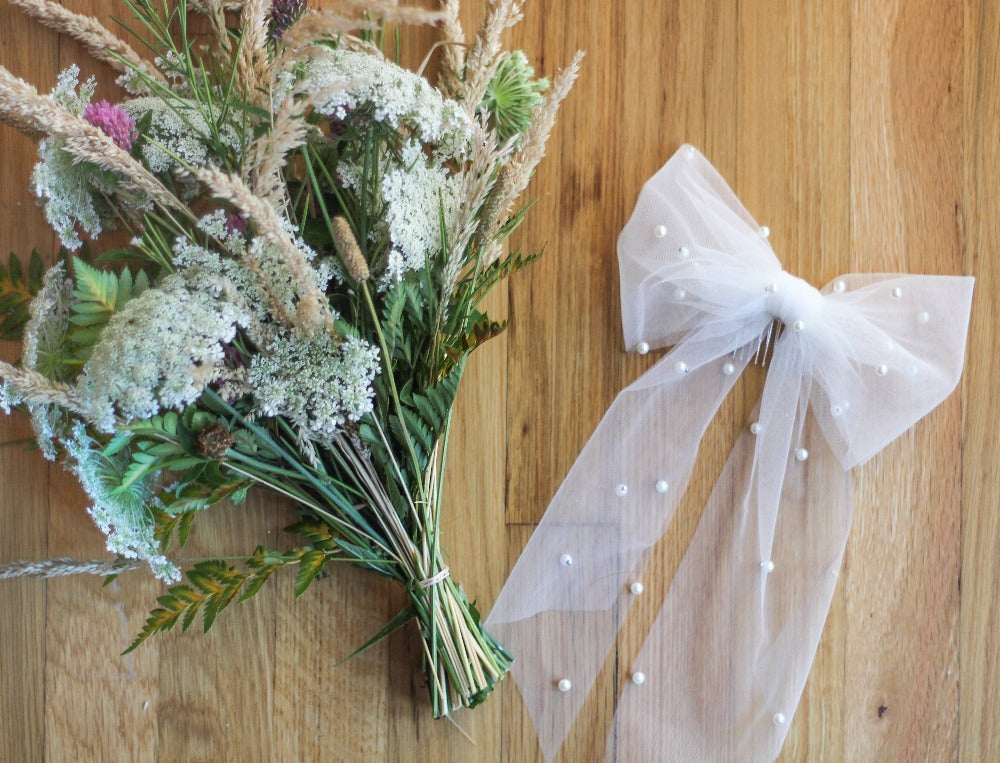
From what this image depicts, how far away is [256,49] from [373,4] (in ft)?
0.54

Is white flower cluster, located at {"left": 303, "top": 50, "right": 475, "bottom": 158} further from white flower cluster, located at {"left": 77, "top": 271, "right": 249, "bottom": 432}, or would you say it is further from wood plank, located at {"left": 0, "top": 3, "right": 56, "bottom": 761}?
wood plank, located at {"left": 0, "top": 3, "right": 56, "bottom": 761}

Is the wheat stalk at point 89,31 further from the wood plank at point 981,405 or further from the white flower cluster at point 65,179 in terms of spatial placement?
the wood plank at point 981,405

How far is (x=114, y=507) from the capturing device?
89 cm

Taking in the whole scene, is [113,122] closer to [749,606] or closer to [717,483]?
[717,483]

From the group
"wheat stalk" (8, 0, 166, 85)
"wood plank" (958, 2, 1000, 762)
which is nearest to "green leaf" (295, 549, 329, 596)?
"wheat stalk" (8, 0, 166, 85)

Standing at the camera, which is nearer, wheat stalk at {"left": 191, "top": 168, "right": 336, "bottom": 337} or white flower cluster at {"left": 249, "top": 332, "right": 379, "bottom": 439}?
wheat stalk at {"left": 191, "top": 168, "right": 336, "bottom": 337}

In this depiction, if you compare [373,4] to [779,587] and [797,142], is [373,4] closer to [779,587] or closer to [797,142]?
[797,142]

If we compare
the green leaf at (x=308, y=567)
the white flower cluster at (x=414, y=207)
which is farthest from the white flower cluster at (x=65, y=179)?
the green leaf at (x=308, y=567)

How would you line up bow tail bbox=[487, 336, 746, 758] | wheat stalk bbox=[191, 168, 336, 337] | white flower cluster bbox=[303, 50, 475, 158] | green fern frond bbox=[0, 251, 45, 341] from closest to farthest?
wheat stalk bbox=[191, 168, 336, 337] → white flower cluster bbox=[303, 50, 475, 158] → green fern frond bbox=[0, 251, 45, 341] → bow tail bbox=[487, 336, 746, 758]

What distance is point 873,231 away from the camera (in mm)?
1088

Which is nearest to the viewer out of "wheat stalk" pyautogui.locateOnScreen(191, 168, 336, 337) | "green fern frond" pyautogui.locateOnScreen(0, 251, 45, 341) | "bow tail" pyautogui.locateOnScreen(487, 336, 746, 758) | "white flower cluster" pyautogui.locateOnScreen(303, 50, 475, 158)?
"wheat stalk" pyautogui.locateOnScreen(191, 168, 336, 337)

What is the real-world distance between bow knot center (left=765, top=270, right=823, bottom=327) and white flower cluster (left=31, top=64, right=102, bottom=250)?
33.4 inches

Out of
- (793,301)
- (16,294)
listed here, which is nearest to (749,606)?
(793,301)

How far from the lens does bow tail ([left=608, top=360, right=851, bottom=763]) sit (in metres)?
1.04
